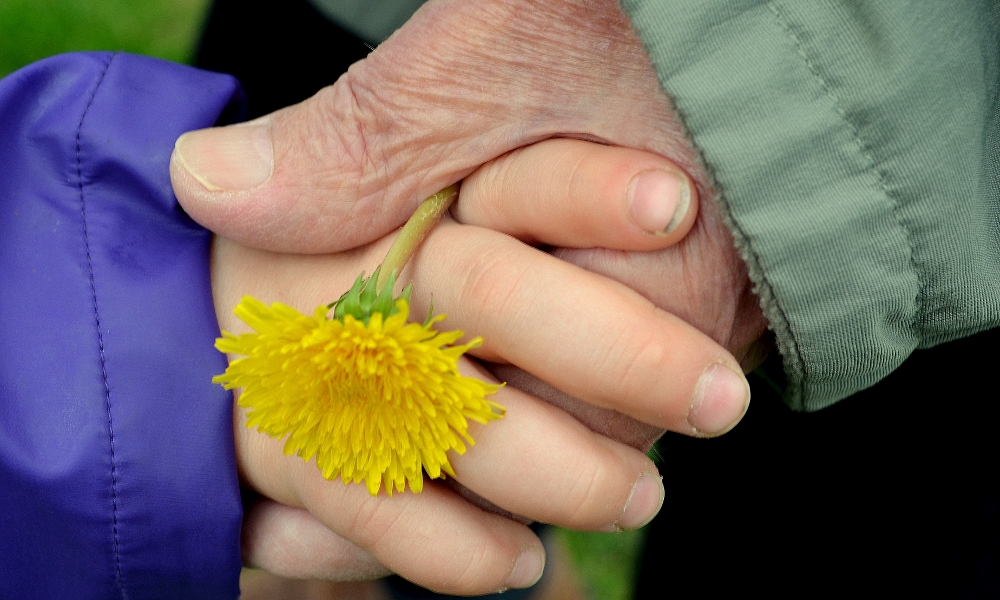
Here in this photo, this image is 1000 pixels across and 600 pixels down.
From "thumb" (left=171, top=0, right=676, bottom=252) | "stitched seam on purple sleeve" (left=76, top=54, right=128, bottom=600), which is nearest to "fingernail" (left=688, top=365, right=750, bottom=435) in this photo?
"thumb" (left=171, top=0, right=676, bottom=252)

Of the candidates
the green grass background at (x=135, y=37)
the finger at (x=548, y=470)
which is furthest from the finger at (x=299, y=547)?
the green grass background at (x=135, y=37)

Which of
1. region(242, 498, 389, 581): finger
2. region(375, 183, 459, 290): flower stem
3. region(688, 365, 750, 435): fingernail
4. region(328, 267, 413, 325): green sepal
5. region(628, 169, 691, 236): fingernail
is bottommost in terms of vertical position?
region(242, 498, 389, 581): finger

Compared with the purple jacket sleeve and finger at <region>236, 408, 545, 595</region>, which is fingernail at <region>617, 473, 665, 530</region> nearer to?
finger at <region>236, 408, 545, 595</region>

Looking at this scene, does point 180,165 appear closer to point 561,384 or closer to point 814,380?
point 561,384

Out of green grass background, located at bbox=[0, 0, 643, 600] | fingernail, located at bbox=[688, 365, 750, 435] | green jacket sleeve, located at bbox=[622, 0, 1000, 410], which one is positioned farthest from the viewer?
green grass background, located at bbox=[0, 0, 643, 600]

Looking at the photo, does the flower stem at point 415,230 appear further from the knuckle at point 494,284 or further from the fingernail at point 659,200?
the fingernail at point 659,200

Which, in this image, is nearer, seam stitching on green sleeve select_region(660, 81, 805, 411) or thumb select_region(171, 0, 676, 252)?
seam stitching on green sleeve select_region(660, 81, 805, 411)
